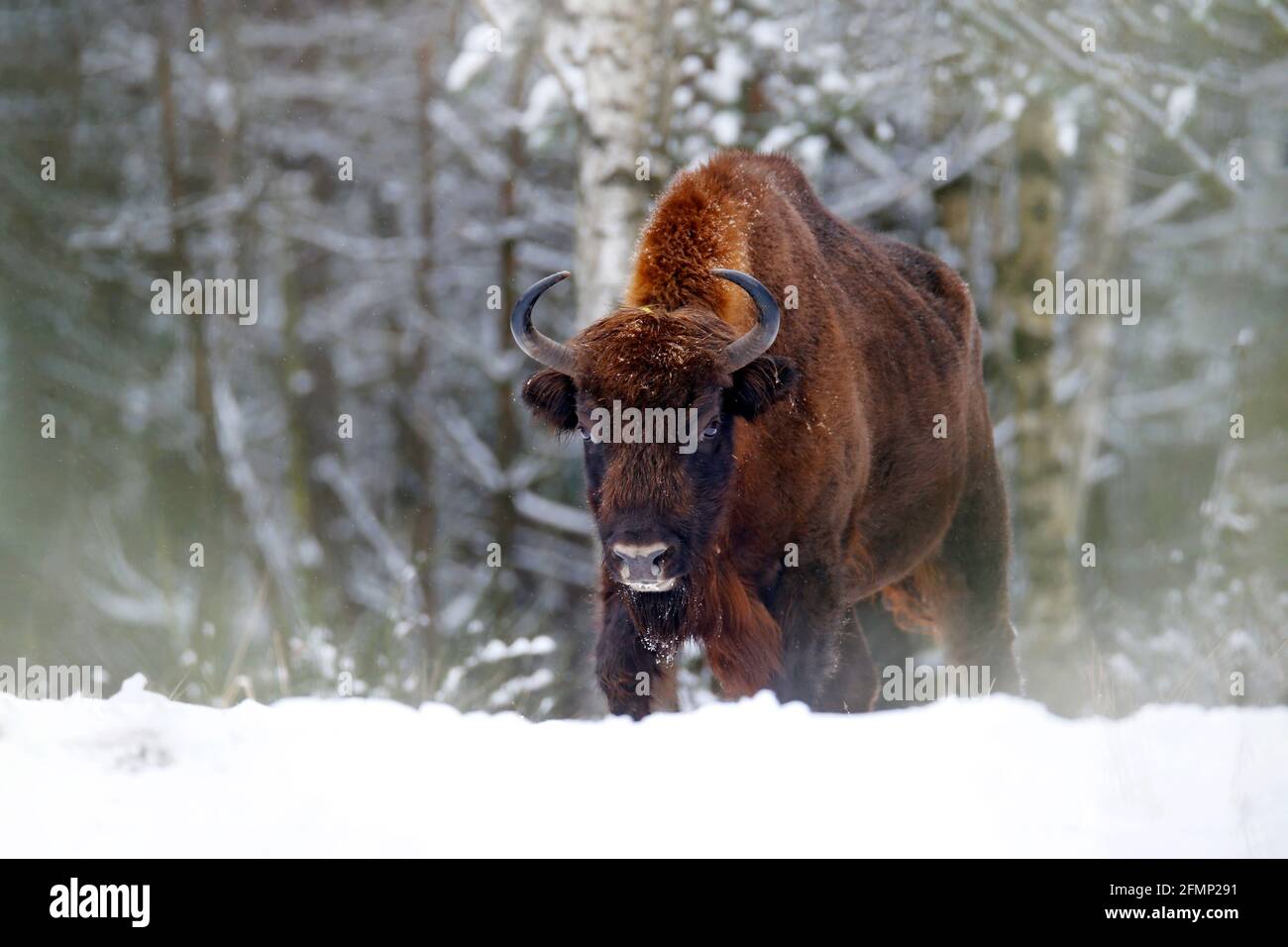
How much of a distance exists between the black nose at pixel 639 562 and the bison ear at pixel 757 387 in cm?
78

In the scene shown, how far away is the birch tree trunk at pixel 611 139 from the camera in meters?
7.81

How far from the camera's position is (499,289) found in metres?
8.43

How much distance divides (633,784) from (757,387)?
1.94 m

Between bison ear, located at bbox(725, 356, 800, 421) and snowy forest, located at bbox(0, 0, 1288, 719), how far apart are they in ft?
6.88

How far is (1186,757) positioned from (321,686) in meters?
4.56

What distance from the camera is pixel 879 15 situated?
969 cm

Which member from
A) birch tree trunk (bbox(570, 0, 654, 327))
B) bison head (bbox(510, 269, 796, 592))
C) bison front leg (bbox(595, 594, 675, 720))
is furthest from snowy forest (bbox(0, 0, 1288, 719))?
bison head (bbox(510, 269, 796, 592))

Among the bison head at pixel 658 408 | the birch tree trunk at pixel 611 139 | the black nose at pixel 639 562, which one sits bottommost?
the black nose at pixel 639 562

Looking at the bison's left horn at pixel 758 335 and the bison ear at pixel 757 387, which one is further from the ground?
the bison's left horn at pixel 758 335

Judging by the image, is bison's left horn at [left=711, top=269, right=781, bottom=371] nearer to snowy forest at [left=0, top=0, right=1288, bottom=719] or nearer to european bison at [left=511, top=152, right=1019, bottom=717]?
european bison at [left=511, top=152, right=1019, bottom=717]

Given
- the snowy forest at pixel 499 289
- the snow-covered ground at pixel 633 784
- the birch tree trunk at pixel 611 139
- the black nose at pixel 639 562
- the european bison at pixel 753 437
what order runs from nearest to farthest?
the snow-covered ground at pixel 633 784
the black nose at pixel 639 562
the european bison at pixel 753 437
the birch tree trunk at pixel 611 139
the snowy forest at pixel 499 289

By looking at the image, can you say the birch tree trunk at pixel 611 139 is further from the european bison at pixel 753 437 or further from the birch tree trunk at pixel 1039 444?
the birch tree trunk at pixel 1039 444

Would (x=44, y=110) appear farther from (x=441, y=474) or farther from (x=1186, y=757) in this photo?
(x=1186, y=757)

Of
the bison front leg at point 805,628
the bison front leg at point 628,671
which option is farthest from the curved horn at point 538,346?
the bison front leg at point 805,628
